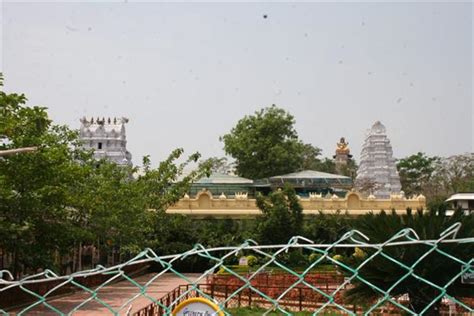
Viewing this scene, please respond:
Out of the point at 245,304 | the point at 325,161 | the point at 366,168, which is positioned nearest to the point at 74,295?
the point at 245,304

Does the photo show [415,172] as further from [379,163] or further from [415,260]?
[415,260]

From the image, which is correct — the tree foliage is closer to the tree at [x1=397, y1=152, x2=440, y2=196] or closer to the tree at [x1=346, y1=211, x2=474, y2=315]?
the tree at [x1=346, y1=211, x2=474, y2=315]

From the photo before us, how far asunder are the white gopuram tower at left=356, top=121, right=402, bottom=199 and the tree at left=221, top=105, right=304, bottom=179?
28.4 ft

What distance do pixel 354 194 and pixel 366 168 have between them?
29.7 m

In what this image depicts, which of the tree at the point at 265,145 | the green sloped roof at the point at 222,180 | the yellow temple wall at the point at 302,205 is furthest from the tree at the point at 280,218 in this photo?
the tree at the point at 265,145

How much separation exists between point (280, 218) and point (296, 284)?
968 inches

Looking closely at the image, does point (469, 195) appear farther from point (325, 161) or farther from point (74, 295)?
point (325, 161)

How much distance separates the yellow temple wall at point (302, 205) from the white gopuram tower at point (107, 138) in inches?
743

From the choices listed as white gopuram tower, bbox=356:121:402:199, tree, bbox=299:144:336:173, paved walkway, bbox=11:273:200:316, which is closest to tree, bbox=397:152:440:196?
white gopuram tower, bbox=356:121:402:199

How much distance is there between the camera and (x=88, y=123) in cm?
5316

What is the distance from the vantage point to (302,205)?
105ft

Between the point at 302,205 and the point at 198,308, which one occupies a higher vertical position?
the point at 302,205

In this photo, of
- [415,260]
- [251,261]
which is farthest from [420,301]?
[251,261]

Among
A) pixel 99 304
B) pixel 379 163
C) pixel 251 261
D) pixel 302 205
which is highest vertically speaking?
pixel 379 163
